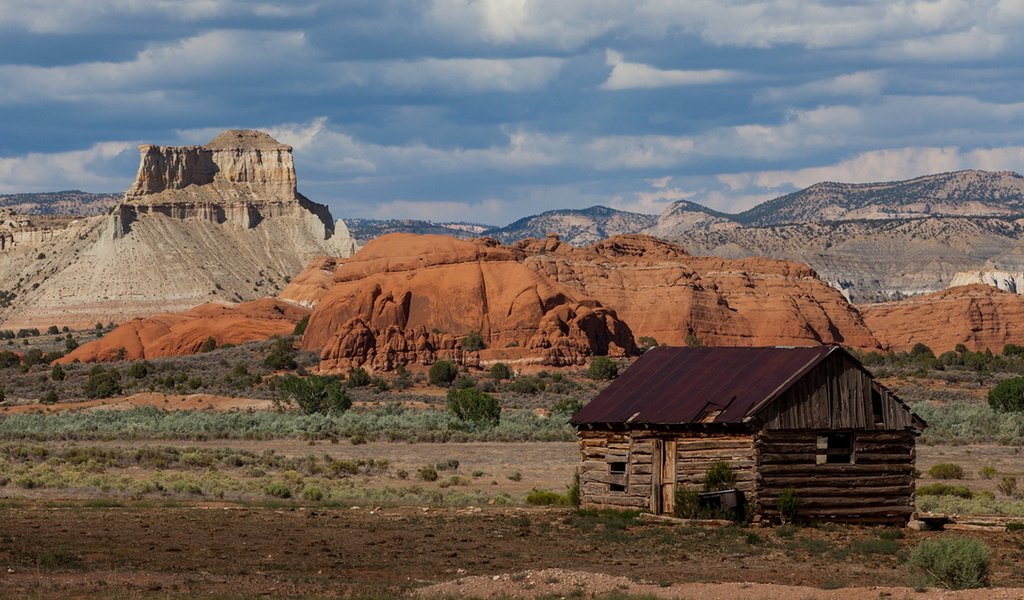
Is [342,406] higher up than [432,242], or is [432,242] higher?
[432,242]

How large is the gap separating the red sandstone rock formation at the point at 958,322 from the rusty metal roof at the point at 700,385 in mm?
107173

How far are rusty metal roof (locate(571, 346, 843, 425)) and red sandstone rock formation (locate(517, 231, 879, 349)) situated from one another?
86643 millimetres

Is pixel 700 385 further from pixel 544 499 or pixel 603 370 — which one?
pixel 603 370

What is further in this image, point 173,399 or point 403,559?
point 173,399

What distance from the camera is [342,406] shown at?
237 ft

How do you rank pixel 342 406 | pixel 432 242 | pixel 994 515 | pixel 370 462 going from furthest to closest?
1. pixel 432 242
2. pixel 342 406
3. pixel 370 462
4. pixel 994 515

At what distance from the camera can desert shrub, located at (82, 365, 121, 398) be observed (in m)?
88.5

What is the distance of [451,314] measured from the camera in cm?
10350

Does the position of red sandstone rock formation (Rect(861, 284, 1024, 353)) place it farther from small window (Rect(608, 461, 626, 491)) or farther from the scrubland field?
small window (Rect(608, 461, 626, 491))

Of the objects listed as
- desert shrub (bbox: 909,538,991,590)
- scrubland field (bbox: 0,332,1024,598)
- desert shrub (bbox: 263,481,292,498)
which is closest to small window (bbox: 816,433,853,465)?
scrubland field (bbox: 0,332,1024,598)

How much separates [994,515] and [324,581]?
48.5 ft

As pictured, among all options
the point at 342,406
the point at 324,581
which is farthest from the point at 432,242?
the point at 324,581

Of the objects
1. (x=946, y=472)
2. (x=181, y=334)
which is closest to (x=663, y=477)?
(x=946, y=472)

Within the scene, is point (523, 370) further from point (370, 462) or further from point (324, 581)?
point (324, 581)
